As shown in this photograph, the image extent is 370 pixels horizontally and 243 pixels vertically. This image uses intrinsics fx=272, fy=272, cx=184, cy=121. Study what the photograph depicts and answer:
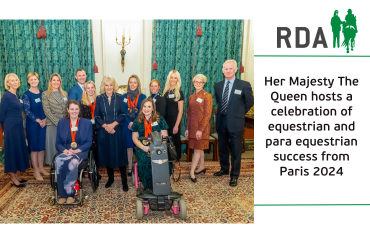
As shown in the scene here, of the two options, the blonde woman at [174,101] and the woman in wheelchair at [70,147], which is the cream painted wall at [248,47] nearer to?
the blonde woman at [174,101]

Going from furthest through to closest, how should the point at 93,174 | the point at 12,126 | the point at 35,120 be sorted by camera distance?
the point at 35,120
the point at 12,126
the point at 93,174

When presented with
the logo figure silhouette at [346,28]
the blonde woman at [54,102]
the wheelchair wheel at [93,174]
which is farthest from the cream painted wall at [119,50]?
the logo figure silhouette at [346,28]

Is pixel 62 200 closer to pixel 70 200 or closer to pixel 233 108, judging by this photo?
pixel 70 200

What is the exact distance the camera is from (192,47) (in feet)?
16.4

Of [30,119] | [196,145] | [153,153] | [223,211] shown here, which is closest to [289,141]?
[223,211]

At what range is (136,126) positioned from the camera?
2775 millimetres

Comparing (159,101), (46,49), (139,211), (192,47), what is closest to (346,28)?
(159,101)

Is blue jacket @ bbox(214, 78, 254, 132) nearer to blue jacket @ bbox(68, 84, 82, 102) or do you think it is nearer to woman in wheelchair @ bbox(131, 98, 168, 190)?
woman in wheelchair @ bbox(131, 98, 168, 190)

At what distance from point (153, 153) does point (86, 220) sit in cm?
88

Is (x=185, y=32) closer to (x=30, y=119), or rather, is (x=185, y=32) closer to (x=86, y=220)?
(x=30, y=119)

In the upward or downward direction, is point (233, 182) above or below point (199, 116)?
below

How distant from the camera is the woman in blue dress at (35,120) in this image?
339 centimetres

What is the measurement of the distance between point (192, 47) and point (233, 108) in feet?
7.14

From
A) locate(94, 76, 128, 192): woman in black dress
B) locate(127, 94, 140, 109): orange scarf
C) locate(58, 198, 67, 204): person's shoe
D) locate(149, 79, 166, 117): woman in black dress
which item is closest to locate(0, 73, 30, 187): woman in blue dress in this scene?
locate(58, 198, 67, 204): person's shoe
